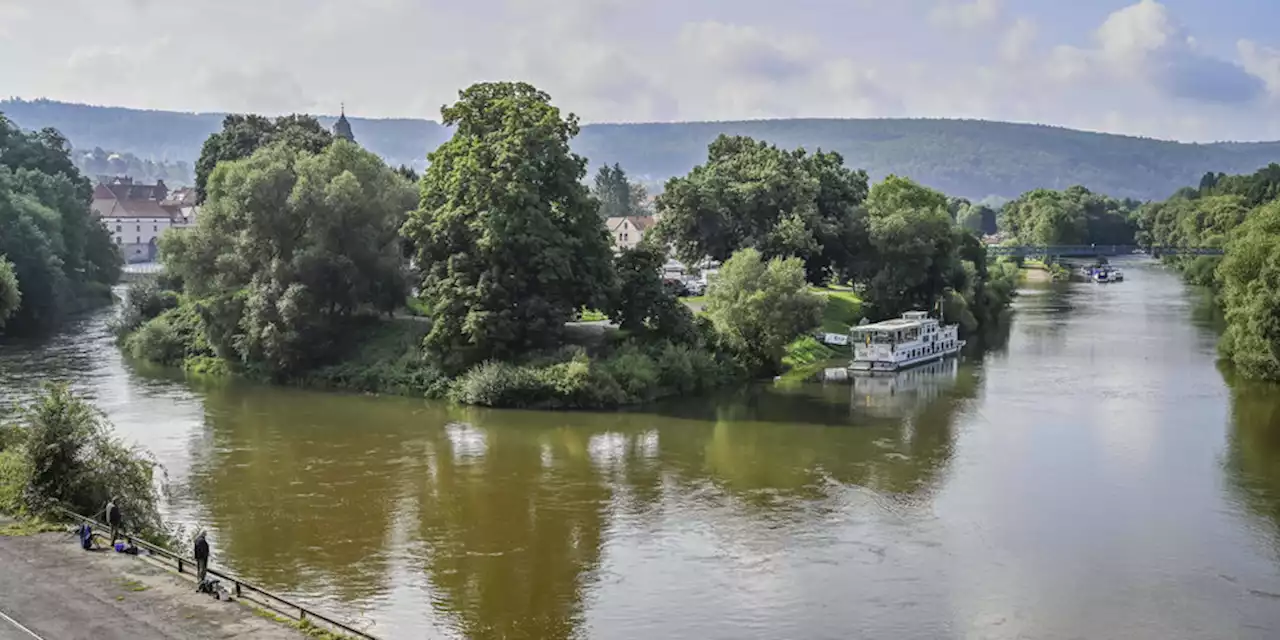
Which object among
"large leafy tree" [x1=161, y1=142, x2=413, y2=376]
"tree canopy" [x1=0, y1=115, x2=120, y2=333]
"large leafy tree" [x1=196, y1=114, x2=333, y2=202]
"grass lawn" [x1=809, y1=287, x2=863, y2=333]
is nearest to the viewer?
"large leafy tree" [x1=161, y1=142, x2=413, y2=376]

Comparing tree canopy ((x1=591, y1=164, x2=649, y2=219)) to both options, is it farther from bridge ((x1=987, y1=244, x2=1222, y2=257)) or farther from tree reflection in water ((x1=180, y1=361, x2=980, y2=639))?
tree reflection in water ((x1=180, y1=361, x2=980, y2=639))

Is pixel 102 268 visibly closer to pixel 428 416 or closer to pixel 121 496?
pixel 428 416

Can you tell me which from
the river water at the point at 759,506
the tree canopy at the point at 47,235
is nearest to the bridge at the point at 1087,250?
the river water at the point at 759,506

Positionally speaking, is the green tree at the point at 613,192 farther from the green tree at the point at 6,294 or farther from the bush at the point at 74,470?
the bush at the point at 74,470

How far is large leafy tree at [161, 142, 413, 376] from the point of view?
5588cm

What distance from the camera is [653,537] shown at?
31.8 metres

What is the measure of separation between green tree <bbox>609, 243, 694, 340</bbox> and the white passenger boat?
11308 millimetres

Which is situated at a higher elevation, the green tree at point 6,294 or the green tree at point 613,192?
the green tree at point 613,192

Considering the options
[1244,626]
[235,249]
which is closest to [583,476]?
[1244,626]

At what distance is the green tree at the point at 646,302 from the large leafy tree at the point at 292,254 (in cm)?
1140

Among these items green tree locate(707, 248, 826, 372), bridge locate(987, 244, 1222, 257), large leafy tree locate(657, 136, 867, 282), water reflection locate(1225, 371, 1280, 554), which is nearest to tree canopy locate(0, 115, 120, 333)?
large leafy tree locate(657, 136, 867, 282)

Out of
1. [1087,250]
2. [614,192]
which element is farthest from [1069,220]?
[614,192]

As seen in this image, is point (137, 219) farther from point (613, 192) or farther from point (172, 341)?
point (172, 341)

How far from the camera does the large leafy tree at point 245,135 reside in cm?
8181
